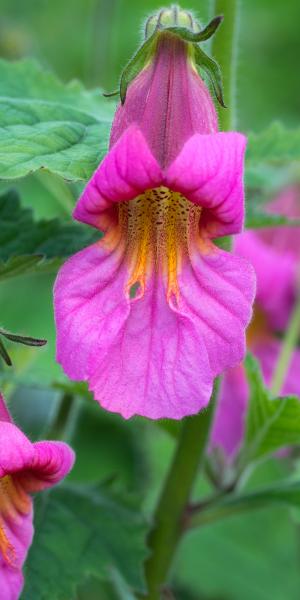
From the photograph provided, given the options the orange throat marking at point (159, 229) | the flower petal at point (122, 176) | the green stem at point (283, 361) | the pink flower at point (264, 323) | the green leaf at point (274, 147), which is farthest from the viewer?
the pink flower at point (264, 323)

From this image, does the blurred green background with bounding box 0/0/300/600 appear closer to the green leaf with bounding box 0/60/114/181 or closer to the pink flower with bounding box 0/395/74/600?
the green leaf with bounding box 0/60/114/181

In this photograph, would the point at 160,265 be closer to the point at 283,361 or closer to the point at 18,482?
the point at 18,482

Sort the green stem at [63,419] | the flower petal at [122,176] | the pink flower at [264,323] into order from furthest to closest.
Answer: the pink flower at [264,323], the green stem at [63,419], the flower petal at [122,176]

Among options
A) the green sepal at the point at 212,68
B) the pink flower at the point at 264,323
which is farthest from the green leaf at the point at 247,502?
the green sepal at the point at 212,68

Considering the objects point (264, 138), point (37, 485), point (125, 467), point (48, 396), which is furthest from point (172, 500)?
point (125, 467)

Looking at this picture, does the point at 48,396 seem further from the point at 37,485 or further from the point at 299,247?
the point at 37,485

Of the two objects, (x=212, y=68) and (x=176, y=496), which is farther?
(x=176, y=496)

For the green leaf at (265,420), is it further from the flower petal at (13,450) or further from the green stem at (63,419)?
the flower petal at (13,450)

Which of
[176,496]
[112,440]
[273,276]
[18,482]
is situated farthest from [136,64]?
[112,440]
